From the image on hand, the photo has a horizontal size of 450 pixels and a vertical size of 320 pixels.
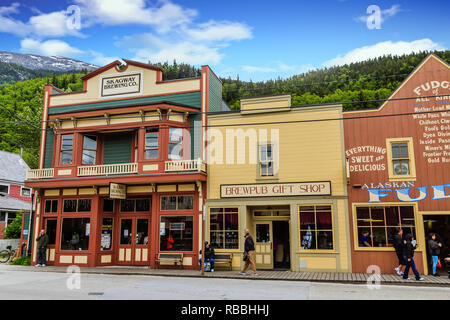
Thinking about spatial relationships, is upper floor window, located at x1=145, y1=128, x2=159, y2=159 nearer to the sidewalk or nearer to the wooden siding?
the wooden siding

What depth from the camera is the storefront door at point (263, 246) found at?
17.7m

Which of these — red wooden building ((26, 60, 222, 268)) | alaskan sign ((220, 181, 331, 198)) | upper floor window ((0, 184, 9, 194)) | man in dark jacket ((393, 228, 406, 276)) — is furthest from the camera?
upper floor window ((0, 184, 9, 194))

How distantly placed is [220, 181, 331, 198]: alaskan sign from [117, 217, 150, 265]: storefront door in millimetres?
4722

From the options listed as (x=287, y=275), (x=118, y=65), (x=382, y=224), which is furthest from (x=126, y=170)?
(x=382, y=224)

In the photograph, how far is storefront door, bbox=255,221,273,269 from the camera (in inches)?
696

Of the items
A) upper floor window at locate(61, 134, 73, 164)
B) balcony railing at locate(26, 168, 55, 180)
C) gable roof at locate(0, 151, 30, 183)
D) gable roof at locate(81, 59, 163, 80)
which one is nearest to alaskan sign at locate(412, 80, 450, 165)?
gable roof at locate(81, 59, 163, 80)

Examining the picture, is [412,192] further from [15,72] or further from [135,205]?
[15,72]

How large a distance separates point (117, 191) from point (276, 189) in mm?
7765

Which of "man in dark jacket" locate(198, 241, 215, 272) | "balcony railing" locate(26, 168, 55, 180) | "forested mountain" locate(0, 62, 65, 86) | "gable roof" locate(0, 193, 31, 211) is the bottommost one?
"man in dark jacket" locate(198, 241, 215, 272)

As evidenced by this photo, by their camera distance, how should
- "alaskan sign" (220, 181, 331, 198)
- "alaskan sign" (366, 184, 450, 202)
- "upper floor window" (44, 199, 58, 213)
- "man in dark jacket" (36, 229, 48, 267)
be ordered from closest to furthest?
"alaskan sign" (366, 184, 450, 202)
"alaskan sign" (220, 181, 331, 198)
"man in dark jacket" (36, 229, 48, 267)
"upper floor window" (44, 199, 58, 213)

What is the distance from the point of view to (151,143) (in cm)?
1925

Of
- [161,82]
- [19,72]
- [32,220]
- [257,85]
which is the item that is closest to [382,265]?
[161,82]

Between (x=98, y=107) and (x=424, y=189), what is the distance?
16.7 metres
